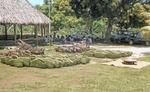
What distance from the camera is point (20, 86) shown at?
44.1ft

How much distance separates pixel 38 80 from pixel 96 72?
3467 mm

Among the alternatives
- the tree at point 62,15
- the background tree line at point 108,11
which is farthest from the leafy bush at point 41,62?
the tree at point 62,15

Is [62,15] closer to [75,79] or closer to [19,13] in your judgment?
[19,13]

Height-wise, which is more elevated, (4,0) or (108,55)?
(4,0)

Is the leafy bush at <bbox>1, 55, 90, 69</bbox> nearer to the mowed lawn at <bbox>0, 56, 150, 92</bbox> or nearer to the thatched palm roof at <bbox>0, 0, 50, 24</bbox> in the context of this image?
the mowed lawn at <bbox>0, 56, 150, 92</bbox>

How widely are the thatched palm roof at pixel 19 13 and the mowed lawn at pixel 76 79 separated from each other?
12.0m

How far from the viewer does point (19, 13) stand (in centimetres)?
3195

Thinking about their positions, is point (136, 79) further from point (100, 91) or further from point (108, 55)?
point (108, 55)

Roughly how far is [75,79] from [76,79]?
0.13 feet

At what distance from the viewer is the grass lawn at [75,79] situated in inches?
522

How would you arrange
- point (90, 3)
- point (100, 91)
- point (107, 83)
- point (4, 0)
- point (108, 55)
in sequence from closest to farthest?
point (100, 91) → point (107, 83) → point (108, 55) → point (4, 0) → point (90, 3)

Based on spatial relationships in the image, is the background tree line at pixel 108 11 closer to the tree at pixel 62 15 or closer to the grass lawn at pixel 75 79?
the tree at pixel 62 15

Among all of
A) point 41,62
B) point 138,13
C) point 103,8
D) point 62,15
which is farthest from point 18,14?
point 138,13

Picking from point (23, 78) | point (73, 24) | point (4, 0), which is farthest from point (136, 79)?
point (73, 24)
